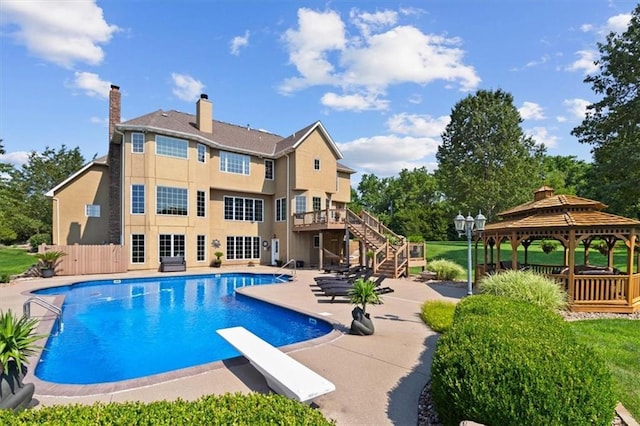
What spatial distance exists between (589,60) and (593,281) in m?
18.9

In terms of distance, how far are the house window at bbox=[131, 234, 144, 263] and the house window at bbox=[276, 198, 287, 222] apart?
9.60 metres

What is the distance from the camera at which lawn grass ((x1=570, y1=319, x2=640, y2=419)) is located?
464 cm

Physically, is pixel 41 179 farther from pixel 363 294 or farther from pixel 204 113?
pixel 363 294

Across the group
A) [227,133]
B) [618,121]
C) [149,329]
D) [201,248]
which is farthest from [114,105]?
[618,121]

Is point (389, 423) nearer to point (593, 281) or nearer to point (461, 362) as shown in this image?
point (461, 362)

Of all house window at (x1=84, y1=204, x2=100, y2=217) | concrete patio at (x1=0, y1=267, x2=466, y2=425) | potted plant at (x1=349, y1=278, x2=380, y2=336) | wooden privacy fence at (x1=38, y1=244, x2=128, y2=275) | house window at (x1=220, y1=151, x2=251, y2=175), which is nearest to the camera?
concrete patio at (x1=0, y1=267, x2=466, y2=425)

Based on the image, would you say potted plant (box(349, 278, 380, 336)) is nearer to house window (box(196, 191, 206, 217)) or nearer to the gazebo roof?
the gazebo roof

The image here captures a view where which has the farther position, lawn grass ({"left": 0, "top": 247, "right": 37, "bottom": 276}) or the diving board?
lawn grass ({"left": 0, "top": 247, "right": 37, "bottom": 276})

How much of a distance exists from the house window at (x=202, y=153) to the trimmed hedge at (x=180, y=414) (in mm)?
21532

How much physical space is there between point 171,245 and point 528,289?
19.8 meters

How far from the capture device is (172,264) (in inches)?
806

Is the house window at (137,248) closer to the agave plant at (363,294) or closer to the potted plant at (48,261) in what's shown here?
the potted plant at (48,261)

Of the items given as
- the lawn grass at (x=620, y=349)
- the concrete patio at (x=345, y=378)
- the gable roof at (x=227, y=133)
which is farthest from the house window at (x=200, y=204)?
the lawn grass at (x=620, y=349)

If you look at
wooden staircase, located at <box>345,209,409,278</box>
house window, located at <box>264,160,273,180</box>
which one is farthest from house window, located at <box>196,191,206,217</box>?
wooden staircase, located at <box>345,209,409,278</box>
